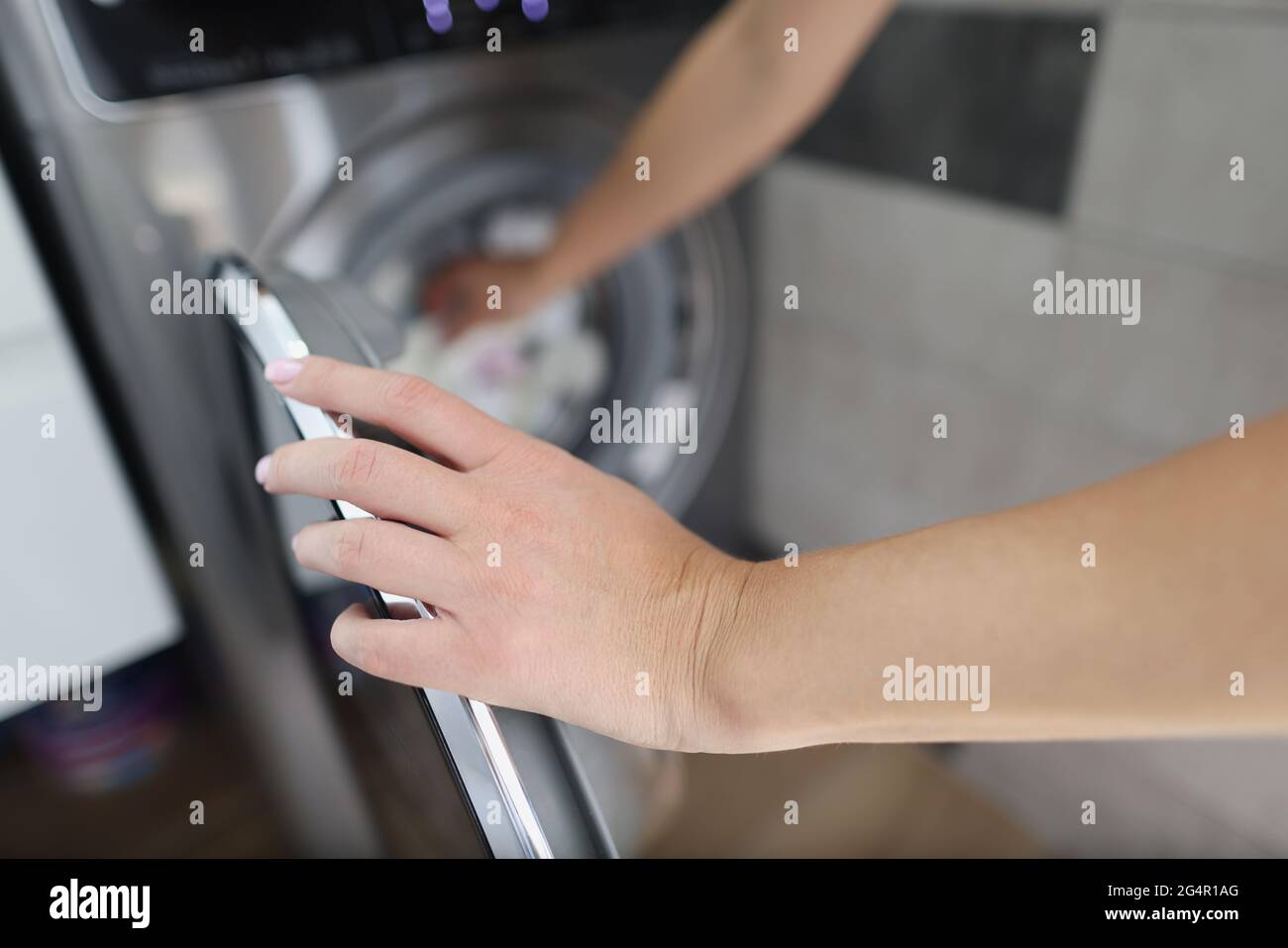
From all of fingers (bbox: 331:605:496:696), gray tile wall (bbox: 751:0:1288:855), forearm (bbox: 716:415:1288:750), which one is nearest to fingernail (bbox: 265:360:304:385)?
fingers (bbox: 331:605:496:696)

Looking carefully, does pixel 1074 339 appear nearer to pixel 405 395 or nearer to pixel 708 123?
pixel 708 123

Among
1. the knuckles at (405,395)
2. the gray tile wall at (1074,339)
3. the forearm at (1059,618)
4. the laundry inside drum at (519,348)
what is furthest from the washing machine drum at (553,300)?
the forearm at (1059,618)

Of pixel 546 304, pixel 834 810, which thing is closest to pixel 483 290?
pixel 546 304

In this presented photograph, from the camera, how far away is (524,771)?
39 centimetres

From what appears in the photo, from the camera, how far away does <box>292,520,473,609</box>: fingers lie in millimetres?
375

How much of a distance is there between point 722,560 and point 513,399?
1.86ft

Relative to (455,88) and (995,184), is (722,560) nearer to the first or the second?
(455,88)

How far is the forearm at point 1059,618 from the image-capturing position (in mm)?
337

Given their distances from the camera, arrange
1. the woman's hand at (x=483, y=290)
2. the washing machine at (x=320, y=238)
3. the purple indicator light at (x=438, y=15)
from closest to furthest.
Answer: the washing machine at (x=320, y=238) → the purple indicator light at (x=438, y=15) → the woman's hand at (x=483, y=290)

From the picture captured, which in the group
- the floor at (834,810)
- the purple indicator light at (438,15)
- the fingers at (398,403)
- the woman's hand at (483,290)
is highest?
the purple indicator light at (438,15)

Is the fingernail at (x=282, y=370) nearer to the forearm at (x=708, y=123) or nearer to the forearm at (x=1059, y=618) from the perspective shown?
the forearm at (x=1059, y=618)

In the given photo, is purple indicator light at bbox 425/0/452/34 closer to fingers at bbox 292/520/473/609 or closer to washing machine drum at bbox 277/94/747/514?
washing machine drum at bbox 277/94/747/514
